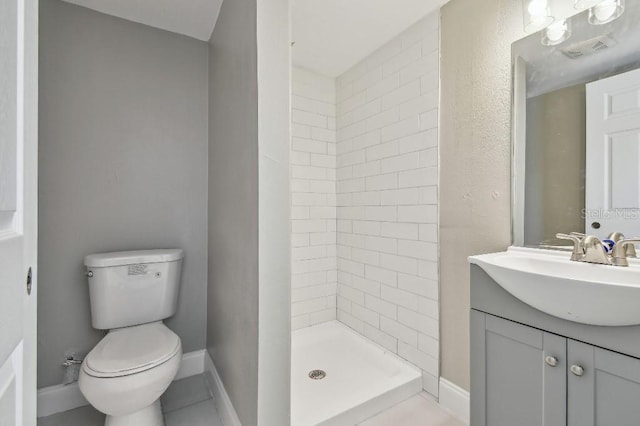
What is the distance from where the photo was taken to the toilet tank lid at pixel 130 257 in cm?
167

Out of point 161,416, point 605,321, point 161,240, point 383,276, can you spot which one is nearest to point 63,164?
point 161,240

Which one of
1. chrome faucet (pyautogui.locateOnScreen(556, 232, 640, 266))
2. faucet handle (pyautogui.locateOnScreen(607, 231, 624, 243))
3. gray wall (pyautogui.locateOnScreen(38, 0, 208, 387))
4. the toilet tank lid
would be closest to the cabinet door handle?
chrome faucet (pyautogui.locateOnScreen(556, 232, 640, 266))

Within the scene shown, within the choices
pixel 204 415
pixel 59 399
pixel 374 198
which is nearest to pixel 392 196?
pixel 374 198

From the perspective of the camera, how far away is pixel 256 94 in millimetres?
1216

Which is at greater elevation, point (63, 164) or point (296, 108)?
point (296, 108)

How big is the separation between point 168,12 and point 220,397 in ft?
7.69

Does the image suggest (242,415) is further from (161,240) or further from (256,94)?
(256,94)

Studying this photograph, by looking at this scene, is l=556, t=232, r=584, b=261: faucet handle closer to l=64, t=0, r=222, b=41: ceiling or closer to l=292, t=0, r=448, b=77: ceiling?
l=292, t=0, r=448, b=77: ceiling

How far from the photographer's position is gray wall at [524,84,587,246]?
4.18ft

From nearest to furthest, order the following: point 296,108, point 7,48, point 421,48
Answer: point 7,48 < point 421,48 < point 296,108

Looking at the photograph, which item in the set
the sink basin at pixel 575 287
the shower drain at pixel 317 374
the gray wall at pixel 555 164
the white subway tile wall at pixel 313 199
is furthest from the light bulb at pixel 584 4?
the shower drain at pixel 317 374

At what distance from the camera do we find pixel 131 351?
147cm

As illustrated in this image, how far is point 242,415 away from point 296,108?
7.09ft

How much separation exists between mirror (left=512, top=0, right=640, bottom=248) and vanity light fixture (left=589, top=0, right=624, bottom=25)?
0.02m
